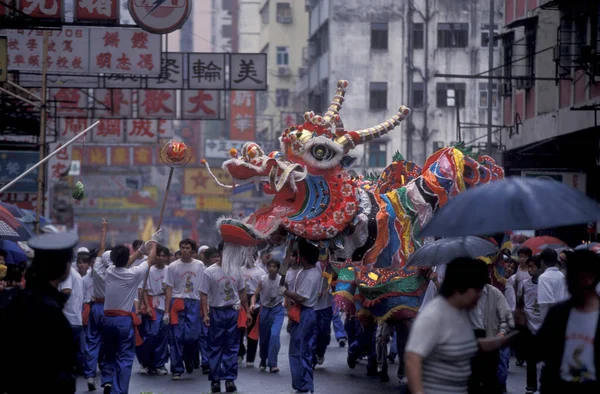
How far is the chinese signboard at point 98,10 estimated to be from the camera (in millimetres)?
15898

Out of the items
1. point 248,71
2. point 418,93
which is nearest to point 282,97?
point 418,93

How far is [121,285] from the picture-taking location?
12.8 m

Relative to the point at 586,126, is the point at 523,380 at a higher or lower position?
lower

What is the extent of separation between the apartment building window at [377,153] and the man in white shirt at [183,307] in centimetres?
3210

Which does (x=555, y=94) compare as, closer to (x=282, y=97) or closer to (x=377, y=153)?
(x=377, y=153)

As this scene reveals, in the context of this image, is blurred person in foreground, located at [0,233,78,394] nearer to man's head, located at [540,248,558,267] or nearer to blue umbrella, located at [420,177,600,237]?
blue umbrella, located at [420,177,600,237]

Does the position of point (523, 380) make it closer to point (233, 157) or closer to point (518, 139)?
point (233, 157)

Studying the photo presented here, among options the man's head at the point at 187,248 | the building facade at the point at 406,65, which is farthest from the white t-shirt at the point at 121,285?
the building facade at the point at 406,65

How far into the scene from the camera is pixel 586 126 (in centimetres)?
2105

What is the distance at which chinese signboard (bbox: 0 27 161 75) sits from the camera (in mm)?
20969

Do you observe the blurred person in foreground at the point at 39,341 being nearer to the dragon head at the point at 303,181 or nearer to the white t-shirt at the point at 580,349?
the white t-shirt at the point at 580,349

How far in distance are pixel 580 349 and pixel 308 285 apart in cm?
675

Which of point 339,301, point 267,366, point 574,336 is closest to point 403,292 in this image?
point 339,301

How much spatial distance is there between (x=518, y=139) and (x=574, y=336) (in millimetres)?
20204
